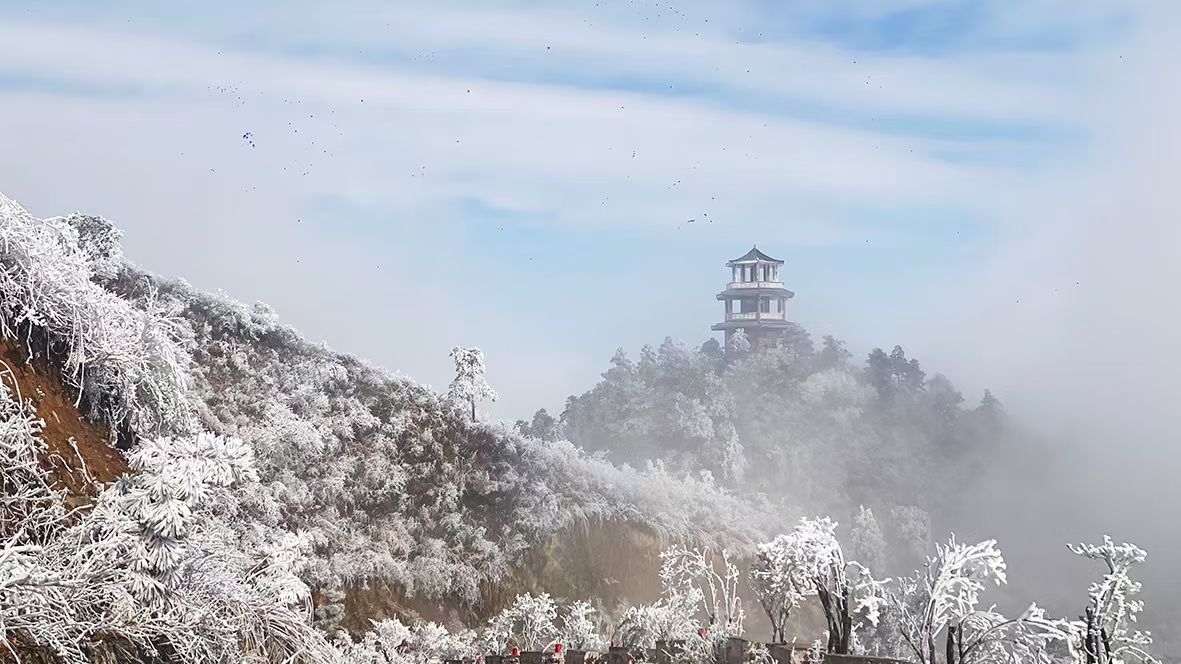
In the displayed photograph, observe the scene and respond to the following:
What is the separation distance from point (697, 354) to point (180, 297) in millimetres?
48146

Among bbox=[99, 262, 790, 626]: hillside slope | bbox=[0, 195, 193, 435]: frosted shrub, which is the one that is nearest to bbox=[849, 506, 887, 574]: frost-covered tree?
bbox=[99, 262, 790, 626]: hillside slope

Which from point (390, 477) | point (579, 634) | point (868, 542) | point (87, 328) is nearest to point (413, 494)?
point (390, 477)

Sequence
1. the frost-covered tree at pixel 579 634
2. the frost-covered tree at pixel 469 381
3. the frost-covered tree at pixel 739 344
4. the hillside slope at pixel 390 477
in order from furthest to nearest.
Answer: the frost-covered tree at pixel 739 344, the frost-covered tree at pixel 469 381, the hillside slope at pixel 390 477, the frost-covered tree at pixel 579 634

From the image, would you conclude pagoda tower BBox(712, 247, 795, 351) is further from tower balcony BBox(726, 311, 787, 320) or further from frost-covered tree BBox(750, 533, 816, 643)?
frost-covered tree BBox(750, 533, 816, 643)

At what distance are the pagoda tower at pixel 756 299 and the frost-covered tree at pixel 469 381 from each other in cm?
4717

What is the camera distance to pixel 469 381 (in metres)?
52.2

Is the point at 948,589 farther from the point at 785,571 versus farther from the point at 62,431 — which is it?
the point at 62,431

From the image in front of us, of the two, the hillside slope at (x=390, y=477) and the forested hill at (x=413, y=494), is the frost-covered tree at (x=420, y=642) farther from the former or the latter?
the hillside slope at (x=390, y=477)

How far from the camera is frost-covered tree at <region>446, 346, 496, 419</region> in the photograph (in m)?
52.0

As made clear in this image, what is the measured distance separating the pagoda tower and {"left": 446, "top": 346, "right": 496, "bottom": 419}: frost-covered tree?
47.2 m

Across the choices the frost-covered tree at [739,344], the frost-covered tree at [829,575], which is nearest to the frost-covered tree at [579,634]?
the frost-covered tree at [829,575]

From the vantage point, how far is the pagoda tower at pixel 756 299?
9825 cm

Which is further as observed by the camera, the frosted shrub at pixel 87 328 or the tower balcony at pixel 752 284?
the tower balcony at pixel 752 284

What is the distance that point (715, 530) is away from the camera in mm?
53312
